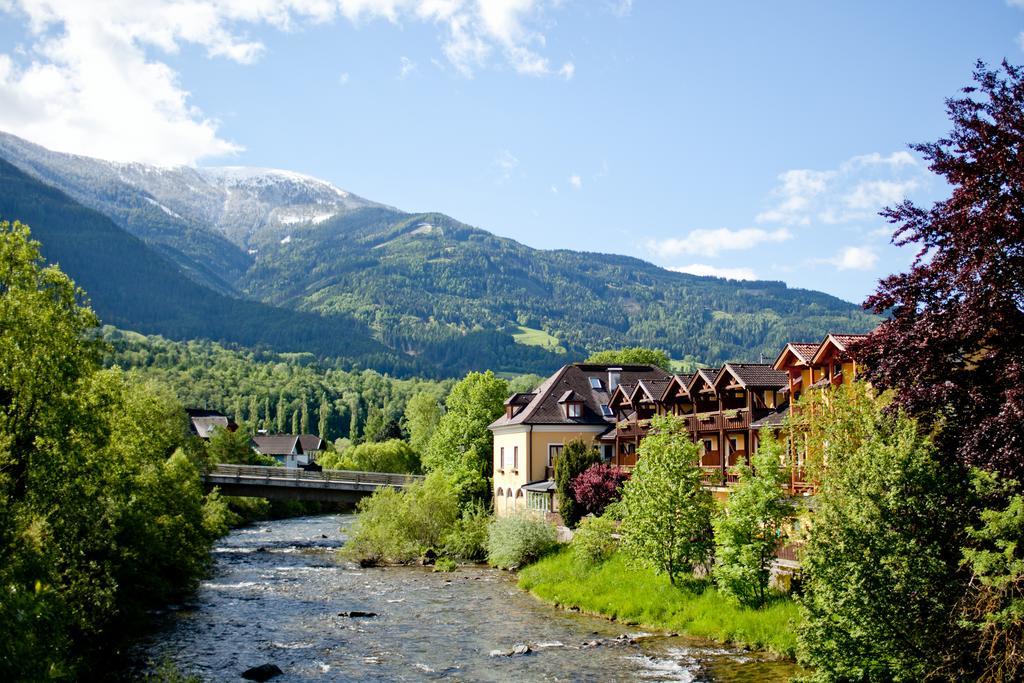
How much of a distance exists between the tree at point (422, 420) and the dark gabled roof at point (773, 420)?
3143 inches

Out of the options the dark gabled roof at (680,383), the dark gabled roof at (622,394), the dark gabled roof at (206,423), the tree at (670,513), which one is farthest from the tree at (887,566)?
the dark gabled roof at (206,423)

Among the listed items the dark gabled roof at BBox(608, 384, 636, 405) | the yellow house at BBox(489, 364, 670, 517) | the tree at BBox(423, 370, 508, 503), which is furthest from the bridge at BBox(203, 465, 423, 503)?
the dark gabled roof at BBox(608, 384, 636, 405)

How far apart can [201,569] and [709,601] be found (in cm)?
2897

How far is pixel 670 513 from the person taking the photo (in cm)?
4003

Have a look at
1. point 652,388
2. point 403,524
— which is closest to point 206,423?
point 403,524

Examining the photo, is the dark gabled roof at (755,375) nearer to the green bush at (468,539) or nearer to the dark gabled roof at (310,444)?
the green bush at (468,539)

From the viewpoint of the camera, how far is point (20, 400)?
2581 cm

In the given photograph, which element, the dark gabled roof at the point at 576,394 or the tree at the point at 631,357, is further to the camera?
the tree at the point at 631,357

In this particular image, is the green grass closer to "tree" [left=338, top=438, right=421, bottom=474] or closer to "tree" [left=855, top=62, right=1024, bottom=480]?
"tree" [left=855, top=62, right=1024, bottom=480]

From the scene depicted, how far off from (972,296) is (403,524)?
157 feet

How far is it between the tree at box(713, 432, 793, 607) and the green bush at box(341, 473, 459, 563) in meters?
31.1

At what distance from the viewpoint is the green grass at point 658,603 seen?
1319 inches

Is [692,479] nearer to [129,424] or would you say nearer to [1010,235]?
[1010,235]

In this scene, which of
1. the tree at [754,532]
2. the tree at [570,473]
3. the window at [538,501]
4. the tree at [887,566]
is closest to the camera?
the tree at [887,566]
